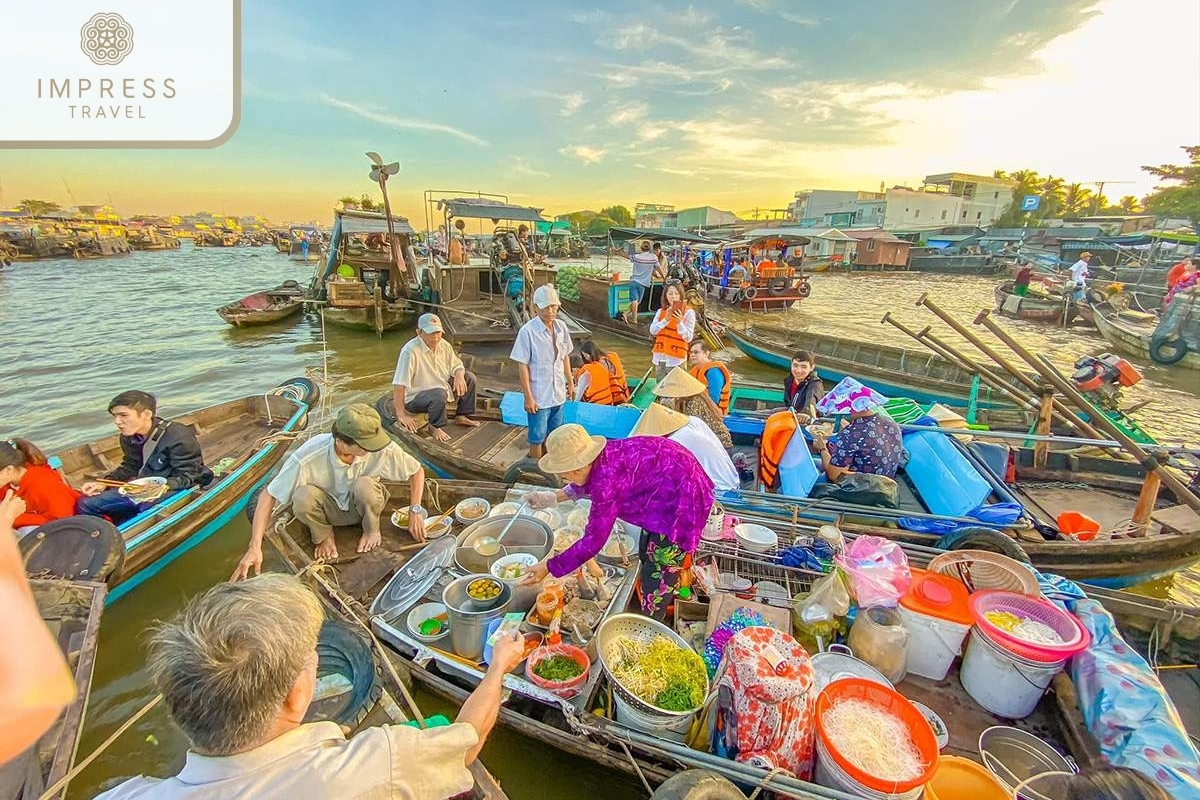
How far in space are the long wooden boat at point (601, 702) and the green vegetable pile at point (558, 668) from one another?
10cm

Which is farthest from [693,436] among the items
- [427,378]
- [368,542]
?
[427,378]

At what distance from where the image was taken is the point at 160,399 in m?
11.8

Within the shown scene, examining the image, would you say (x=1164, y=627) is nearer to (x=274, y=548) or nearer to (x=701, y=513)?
(x=701, y=513)

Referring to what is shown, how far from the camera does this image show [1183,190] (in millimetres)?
36844

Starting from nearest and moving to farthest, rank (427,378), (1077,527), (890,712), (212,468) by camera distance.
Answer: (890,712) < (1077,527) < (212,468) < (427,378)

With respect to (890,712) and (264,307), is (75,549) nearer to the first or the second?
(890,712)

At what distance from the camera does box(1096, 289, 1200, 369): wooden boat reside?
49.1 feet

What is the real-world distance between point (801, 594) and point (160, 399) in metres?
14.5

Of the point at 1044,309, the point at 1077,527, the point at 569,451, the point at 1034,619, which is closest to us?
the point at 569,451

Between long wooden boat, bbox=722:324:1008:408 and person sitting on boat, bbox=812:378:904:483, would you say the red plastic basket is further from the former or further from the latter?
long wooden boat, bbox=722:324:1008:408

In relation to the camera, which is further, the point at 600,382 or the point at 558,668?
the point at 600,382

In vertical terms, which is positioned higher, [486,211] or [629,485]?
[486,211]

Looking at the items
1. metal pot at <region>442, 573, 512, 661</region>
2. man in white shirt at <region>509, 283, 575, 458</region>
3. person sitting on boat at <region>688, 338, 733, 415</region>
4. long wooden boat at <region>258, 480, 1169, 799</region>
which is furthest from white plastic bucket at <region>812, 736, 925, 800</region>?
person sitting on boat at <region>688, 338, 733, 415</region>

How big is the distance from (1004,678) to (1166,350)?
1948 cm
